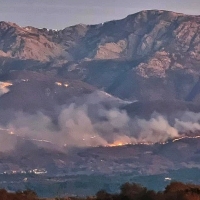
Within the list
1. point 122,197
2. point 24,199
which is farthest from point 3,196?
point 122,197

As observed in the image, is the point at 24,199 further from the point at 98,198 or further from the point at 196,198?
the point at 196,198

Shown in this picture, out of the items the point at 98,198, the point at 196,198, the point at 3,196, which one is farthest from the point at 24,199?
the point at 196,198

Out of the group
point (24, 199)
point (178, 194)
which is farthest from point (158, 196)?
point (24, 199)

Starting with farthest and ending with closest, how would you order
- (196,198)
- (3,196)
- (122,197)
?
(122,197)
(3,196)
(196,198)

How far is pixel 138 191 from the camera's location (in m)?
88.6

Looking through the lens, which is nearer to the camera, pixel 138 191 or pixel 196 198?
pixel 196 198

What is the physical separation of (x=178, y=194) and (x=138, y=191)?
43.8ft

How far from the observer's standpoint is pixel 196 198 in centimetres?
7306

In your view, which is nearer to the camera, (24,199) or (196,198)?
(196,198)

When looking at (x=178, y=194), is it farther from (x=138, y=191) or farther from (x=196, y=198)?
(x=138, y=191)

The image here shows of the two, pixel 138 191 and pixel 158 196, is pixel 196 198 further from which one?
pixel 138 191

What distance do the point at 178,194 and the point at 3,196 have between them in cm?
1318

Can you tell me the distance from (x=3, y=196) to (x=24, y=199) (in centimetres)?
299

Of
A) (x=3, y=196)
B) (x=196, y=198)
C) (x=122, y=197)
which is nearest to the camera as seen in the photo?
(x=196, y=198)
